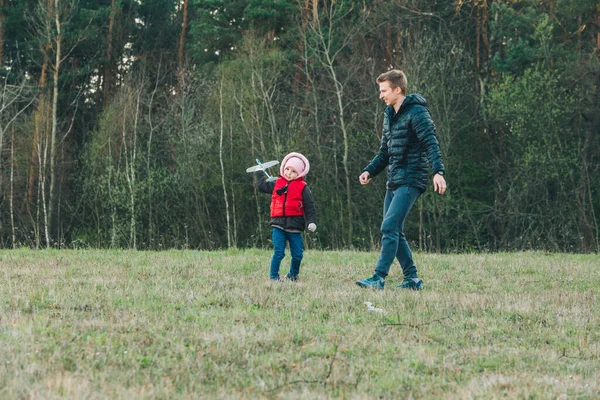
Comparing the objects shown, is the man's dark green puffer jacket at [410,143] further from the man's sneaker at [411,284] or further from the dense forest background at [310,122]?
the dense forest background at [310,122]

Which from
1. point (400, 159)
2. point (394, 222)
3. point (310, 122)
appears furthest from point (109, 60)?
point (394, 222)

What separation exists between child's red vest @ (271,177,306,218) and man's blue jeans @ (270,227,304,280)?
0.26 meters

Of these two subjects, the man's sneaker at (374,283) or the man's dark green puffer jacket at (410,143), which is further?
the man's sneaker at (374,283)

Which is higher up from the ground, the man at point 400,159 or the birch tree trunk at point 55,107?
the birch tree trunk at point 55,107

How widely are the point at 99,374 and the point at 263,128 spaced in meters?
25.0

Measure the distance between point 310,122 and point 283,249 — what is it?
20.7 m

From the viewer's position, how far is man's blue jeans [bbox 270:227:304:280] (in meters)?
8.82

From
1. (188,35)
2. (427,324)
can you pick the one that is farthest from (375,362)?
(188,35)

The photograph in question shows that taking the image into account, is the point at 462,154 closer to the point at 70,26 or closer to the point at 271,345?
the point at 70,26

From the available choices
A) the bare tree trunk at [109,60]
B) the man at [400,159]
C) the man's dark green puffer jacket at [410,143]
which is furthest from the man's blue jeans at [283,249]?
the bare tree trunk at [109,60]

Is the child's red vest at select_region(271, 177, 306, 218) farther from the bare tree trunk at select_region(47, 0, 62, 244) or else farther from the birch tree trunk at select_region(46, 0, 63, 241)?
the bare tree trunk at select_region(47, 0, 62, 244)

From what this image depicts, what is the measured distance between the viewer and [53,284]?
791 cm

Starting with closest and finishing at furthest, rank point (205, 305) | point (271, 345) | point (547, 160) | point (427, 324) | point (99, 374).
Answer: point (99, 374)
point (271, 345)
point (427, 324)
point (205, 305)
point (547, 160)

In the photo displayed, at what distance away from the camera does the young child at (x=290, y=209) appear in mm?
8812
